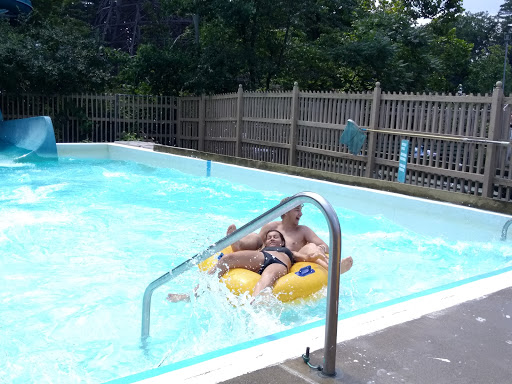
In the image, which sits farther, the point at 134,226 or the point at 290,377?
the point at 134,226

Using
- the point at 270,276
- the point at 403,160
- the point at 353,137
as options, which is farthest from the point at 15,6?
the point at 270,276

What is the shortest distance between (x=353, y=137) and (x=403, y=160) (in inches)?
49.0

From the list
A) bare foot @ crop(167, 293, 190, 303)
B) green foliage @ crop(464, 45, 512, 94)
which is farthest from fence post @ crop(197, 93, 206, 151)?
green foliage @ crop(464, 45, 512, 94)

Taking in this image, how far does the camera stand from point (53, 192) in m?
9.57

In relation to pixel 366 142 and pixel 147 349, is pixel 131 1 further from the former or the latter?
pixel 147 349

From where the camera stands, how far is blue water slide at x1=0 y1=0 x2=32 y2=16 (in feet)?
52.3

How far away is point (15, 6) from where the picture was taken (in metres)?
16.4

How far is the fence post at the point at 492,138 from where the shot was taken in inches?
292

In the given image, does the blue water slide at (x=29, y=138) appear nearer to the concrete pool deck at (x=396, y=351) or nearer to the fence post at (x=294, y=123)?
the fence post at (x=294, y=123)

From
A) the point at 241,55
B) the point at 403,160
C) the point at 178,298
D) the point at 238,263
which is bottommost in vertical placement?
the point at 178,298

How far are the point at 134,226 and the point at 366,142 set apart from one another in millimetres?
4518

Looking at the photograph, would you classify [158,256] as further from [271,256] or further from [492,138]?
[492,138]

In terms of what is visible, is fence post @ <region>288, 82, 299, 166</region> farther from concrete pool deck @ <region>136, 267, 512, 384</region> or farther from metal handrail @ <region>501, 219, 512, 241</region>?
concrete pool deck @ <region>136, 267, 512, 384</region>

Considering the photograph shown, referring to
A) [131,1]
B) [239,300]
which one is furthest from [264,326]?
[131,1]
